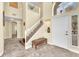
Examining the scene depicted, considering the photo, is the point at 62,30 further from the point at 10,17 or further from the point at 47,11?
the point at 10,17

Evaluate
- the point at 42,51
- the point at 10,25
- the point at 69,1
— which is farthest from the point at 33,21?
the point at 69,1

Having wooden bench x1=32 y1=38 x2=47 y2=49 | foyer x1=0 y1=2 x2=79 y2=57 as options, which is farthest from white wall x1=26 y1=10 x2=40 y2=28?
wooden bench x1=32 y1=38 x2=47 y2=49

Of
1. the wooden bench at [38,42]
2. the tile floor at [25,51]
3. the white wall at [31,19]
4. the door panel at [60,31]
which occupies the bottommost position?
the tile floor at [25,51]

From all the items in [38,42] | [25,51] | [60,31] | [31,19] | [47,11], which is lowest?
[25,51]

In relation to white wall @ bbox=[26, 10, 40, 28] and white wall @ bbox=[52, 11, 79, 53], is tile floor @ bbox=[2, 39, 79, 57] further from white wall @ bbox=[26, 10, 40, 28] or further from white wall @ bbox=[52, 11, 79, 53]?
white wall @ bbox=[26, 10, 40, 28]

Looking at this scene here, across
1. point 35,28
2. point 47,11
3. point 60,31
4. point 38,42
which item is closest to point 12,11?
point 35,28

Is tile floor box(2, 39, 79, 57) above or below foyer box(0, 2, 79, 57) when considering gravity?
below

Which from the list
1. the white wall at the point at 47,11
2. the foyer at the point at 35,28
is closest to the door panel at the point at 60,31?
the foyer at the point at 35,28

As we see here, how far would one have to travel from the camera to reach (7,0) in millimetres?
2516

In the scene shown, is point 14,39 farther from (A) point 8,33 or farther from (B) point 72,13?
(B) point 72,13

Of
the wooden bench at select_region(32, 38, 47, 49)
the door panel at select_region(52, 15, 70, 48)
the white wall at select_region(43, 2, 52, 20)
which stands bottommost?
the wooden bench at select_region(32, 38, 47, 49)

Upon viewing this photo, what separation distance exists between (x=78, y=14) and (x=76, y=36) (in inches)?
17.4

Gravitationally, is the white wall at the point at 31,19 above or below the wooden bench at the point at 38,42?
above

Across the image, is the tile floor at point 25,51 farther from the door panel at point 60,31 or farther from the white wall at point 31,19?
the white wall at point 31,19
